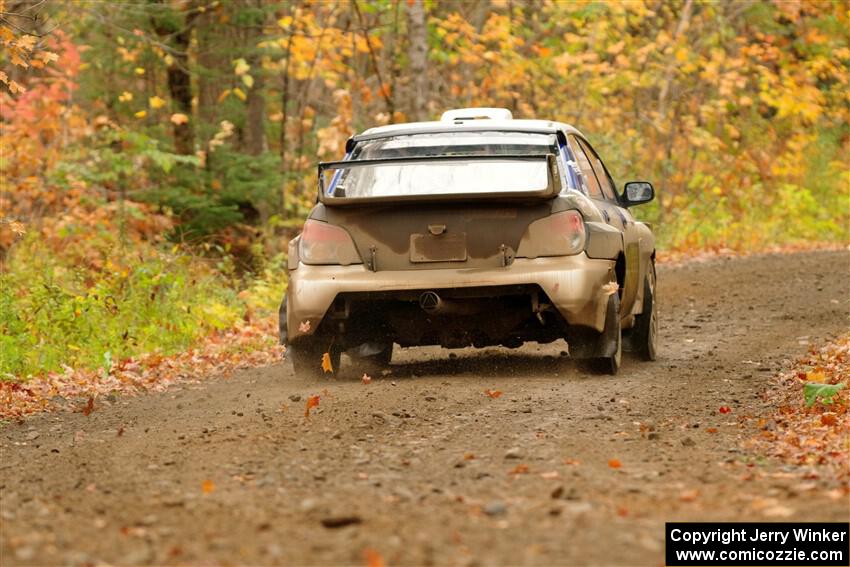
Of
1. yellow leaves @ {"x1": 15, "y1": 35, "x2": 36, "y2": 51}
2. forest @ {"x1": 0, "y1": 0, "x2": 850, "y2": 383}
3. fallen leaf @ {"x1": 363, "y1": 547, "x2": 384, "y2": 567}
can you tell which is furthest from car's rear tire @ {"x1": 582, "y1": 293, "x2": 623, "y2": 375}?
fallen leaf @ {"x1": 363, "y1": 547, "x2": 384, "y2": 567}

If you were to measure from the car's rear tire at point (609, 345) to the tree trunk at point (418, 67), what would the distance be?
10.1 metres

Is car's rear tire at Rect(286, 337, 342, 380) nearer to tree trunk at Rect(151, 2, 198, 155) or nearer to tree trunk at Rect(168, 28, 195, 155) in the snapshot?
tree trunk at Rect(151, 2, 198, 155)

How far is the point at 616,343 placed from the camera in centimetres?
942

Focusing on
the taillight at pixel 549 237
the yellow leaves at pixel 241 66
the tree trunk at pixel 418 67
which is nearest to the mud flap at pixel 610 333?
the taillight at pixel 549 237

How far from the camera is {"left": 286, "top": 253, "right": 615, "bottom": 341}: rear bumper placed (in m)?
8.87

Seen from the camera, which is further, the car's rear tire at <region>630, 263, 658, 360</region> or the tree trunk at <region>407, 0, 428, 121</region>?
the tree trunk at <region>407, 0, 428, 121</region>

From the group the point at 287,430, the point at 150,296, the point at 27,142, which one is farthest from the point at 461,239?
the point at 27,142

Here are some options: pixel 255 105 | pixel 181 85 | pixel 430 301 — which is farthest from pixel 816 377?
pixel 181 85

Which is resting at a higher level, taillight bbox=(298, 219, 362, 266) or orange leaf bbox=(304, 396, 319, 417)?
taillight bbox=(298, 219, 362, 266)

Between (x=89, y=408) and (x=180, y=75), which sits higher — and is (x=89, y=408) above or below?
below

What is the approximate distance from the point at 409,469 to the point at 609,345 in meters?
3.61

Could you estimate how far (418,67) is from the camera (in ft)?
63.4

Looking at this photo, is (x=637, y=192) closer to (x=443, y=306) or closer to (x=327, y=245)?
(x=443, y=306)

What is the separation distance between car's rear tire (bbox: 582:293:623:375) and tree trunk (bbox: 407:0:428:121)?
10092mm
